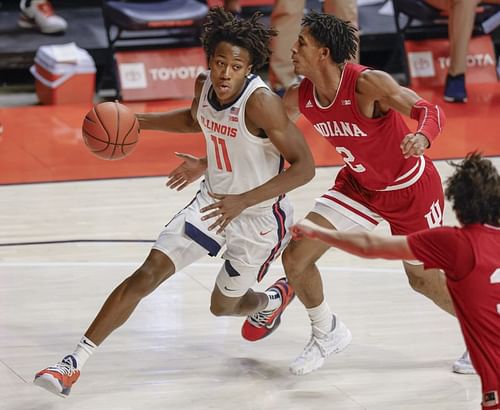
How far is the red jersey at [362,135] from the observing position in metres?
5.24

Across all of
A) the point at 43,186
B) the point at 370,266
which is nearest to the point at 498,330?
the point at 370,266

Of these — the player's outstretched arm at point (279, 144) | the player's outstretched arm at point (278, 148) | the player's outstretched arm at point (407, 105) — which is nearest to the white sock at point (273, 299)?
the player's outstretched arm at point (278, 148)

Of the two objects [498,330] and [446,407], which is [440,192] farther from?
[498,330]

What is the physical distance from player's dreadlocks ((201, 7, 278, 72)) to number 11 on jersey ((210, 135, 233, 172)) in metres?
0.38

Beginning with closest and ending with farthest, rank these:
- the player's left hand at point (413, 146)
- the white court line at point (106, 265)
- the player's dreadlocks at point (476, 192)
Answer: the player's dreadlocks at point (476, 192) < the player's left hand at point (413, 146) < the white court line at point (106, 265)

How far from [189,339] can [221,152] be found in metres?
1.12

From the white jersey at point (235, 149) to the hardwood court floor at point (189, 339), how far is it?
2.83ft

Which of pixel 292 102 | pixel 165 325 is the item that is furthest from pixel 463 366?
pixel 165 325

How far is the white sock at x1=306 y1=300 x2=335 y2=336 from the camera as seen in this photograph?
5.49 meters

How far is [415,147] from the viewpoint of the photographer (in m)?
4.62

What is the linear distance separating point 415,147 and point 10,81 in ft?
26.6

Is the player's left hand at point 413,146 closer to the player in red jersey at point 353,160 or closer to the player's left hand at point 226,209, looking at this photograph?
the player in red jersey at point 353,160

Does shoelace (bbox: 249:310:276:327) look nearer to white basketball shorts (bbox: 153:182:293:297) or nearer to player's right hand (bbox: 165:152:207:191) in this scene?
white basketball shorts (bbox: 153:182:293:297)

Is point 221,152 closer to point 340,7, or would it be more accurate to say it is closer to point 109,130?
point 109,130
